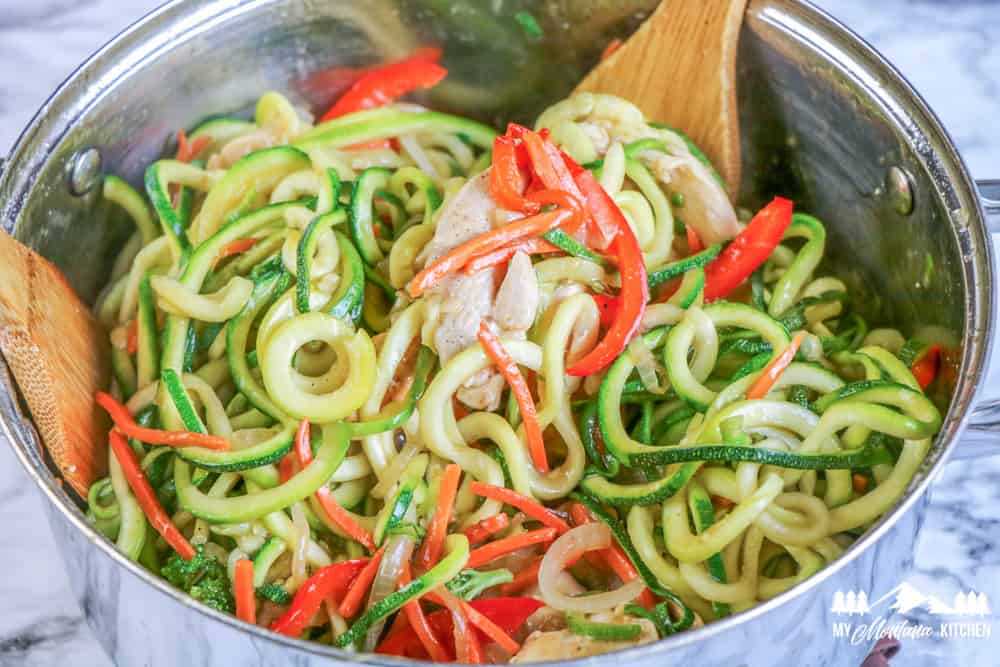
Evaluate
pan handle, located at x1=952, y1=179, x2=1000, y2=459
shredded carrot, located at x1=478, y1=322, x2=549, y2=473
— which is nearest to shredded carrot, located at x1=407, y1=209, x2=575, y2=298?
shredded carrot, located at x1=478, y1=322, x2=549, y2=473

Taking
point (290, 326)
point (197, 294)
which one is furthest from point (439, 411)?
point (197, 294)

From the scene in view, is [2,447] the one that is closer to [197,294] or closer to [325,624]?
[197,294]

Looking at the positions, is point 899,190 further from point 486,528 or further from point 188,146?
point 188,146

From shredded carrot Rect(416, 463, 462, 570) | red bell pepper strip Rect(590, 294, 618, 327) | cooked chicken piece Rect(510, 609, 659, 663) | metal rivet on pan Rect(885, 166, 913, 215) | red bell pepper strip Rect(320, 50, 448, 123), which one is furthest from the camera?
red bell pepper strip Rect(320, 50, 448, 123)

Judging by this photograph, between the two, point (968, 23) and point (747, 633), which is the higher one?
point (968, 23)

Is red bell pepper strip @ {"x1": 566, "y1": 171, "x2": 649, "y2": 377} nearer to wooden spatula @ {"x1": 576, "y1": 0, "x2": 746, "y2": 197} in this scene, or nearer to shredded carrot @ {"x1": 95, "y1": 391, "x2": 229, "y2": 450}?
wooden spatula @ {"x1": 576, "y1": 0, "x2": 746, "y2": 197}

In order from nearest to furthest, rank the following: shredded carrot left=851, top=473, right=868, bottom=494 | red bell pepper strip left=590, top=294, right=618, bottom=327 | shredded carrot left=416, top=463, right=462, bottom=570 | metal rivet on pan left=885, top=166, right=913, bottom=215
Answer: shredded carrot left=416, top=463, right=462, bottom=570 < shredded carrot left=851, top=473, right=868, bottom=494 < red bell pepper strip left=590, top=294, right=618, bottom=327 < metal rivet on pan left=885, top=166, right=913, bottom=215
